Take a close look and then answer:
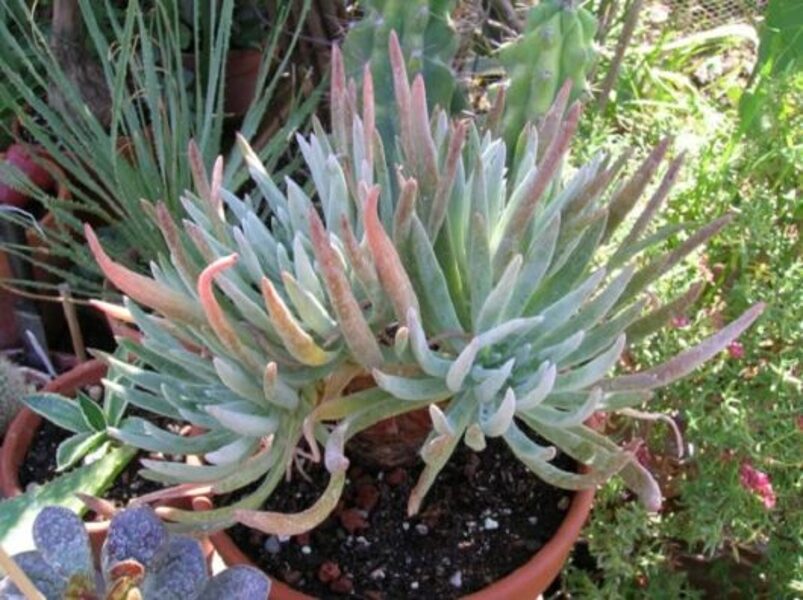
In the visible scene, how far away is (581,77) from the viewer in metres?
1.01

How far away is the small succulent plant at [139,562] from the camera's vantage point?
74 centimetres

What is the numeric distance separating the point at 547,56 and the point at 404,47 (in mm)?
135

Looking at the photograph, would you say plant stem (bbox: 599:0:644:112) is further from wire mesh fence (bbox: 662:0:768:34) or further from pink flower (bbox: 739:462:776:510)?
pink flower (bbox: 739:462:776:510)

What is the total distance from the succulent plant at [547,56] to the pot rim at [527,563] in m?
0.36

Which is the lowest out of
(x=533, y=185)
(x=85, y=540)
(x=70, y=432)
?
(x=70, y=432)

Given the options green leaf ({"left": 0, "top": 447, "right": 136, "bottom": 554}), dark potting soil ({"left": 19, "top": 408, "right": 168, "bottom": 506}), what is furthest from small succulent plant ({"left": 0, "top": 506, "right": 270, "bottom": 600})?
dark potting soil ({"left": 19, "top": 408, "right": 168, "bottom": 506})

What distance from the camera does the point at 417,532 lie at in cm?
89

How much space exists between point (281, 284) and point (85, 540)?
222 millimetres

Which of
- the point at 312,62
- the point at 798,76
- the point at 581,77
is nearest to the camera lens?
the point at 581,77

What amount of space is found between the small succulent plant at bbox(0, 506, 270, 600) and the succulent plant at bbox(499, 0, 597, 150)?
0.50 metres

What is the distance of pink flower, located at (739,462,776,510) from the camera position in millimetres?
957

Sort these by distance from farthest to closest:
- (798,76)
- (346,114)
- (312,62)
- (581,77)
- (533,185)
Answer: (312,62), (798,76), (581,77), (346,114), (533,185)

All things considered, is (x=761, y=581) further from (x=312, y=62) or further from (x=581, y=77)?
(x=312, y=62)

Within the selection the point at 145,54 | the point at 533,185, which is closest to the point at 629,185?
the point at 533,185
